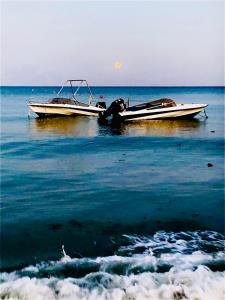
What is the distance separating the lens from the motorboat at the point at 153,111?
3281 cm

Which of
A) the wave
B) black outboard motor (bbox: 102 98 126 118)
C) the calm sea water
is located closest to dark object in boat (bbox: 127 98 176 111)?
black outboard motor (bbox: 102 98 126 118)

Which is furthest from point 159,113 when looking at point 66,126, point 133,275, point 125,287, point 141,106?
point 125,287

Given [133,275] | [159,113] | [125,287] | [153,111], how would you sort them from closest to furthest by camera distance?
[125,287]
[133,275]
[153,111]
[159,113]

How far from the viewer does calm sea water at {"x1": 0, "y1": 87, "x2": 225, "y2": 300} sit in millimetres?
6738

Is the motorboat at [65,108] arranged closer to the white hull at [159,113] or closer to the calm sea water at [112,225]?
the white hull at [159,113]

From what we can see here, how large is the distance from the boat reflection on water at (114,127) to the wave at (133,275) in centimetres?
1775

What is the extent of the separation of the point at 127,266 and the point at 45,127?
24.2m

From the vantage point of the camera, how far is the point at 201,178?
13.5 meters

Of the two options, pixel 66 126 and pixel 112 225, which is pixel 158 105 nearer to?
pixel 66 126

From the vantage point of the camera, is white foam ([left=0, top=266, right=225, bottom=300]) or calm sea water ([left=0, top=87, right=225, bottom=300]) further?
calm sea water ([left=0, top=87, right=225, bottom=300])

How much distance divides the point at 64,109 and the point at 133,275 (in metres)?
30.1

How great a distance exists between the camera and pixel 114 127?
30766mm

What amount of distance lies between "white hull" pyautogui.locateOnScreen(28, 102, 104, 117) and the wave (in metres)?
28.2

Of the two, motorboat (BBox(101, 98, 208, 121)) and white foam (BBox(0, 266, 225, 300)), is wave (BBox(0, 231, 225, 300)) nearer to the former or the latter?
white foam (BBox(0, 266, 225, 300))
